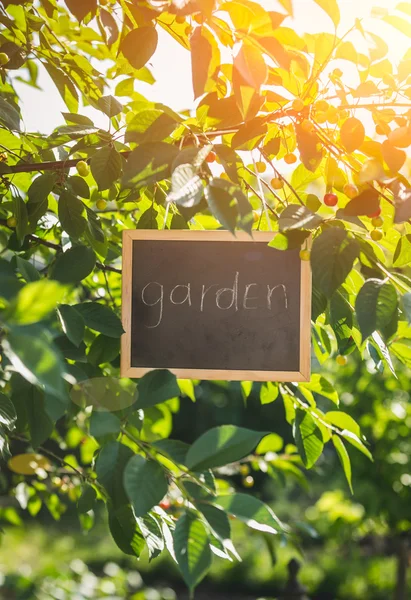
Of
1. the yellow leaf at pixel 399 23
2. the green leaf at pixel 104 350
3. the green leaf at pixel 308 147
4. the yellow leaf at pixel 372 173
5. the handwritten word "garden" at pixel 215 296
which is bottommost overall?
the green leaf at pixel 104 350

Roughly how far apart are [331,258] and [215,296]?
0.23 meters

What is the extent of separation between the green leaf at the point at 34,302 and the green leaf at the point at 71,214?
53 cm

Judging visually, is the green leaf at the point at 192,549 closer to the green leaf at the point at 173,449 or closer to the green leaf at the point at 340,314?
the green leaf at the point at 173,449

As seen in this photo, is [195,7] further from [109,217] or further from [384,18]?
[109,217]

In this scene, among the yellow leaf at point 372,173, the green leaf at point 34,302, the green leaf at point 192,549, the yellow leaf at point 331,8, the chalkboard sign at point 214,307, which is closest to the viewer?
the green leaf at point 34,302

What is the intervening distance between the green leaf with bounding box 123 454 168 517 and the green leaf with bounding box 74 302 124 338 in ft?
0.85

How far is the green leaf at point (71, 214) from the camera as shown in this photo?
93cm

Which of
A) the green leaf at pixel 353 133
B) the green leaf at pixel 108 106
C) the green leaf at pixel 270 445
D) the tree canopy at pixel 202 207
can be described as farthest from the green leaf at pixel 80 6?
the green leaf at pixel 270 445

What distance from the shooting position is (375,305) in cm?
68

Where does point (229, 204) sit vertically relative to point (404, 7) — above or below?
below

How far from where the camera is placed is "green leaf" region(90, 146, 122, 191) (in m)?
0.84

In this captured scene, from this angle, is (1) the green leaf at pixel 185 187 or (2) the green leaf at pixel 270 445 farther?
(2) the green leaf at pixel 270 445

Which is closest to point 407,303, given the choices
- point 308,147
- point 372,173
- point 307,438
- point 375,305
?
point 375,305

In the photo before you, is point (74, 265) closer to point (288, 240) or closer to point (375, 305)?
point (288, 240)
